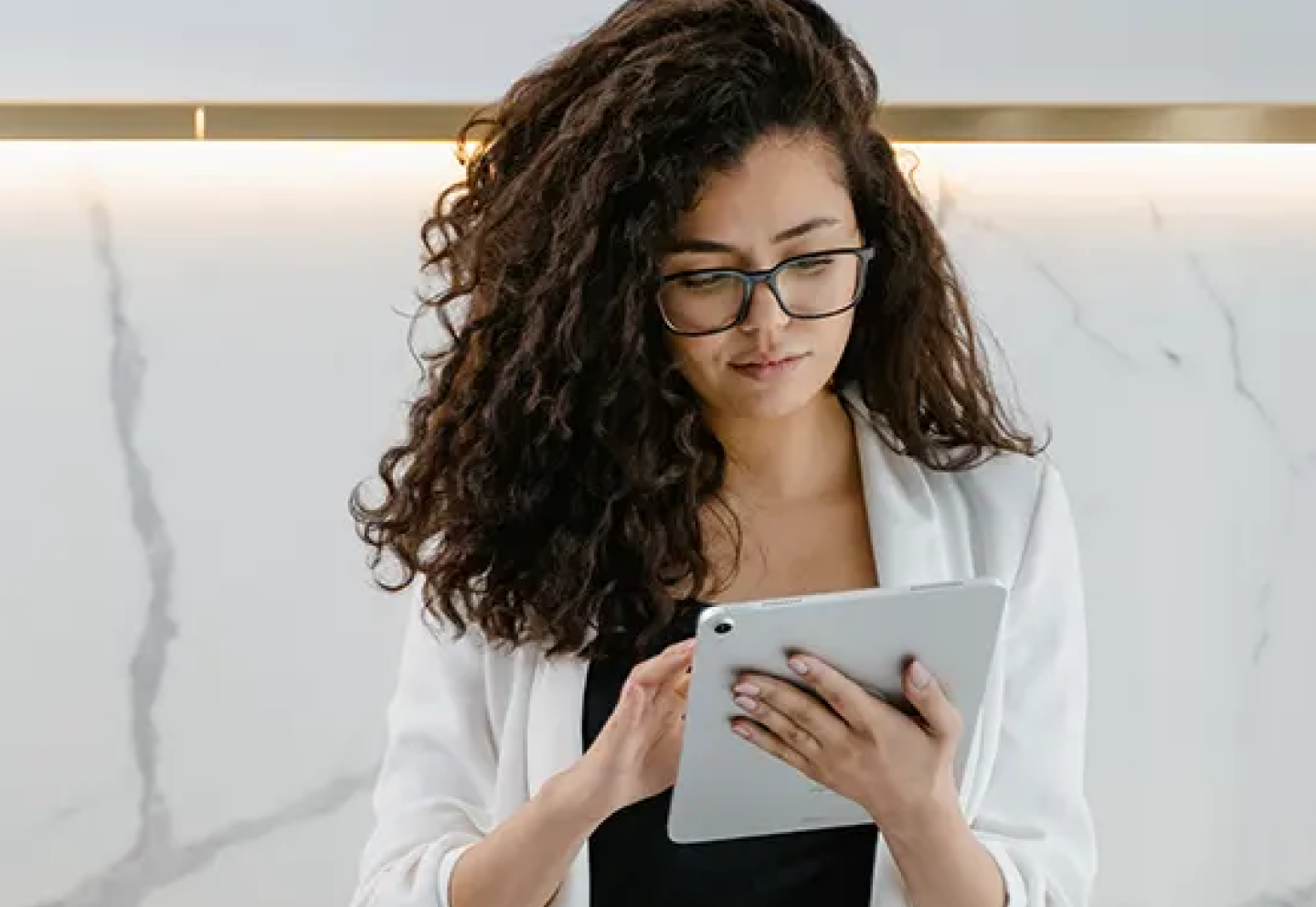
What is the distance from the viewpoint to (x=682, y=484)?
142 cm

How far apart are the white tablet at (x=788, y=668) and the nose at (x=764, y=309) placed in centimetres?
19

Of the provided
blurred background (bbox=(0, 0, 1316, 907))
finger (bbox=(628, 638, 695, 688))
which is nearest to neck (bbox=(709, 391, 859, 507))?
finger (bbox=(628, 638, 695, 688))

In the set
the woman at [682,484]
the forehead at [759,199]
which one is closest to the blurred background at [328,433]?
the woman at [682,484]

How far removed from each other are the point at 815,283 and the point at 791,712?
0.88 ft

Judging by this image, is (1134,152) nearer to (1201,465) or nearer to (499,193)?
(1201,465)

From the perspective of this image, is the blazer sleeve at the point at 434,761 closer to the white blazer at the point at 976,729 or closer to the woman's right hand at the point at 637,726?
the white blazer at the point at 976,729

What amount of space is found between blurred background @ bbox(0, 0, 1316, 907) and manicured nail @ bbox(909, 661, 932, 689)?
0.66m

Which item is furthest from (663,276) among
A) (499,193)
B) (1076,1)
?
(1076,1)

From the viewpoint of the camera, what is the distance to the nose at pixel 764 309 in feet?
4.26

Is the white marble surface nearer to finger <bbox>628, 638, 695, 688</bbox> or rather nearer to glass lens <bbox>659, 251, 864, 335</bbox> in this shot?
glass lens <bbox>659, 251, 864, 335</bbox>

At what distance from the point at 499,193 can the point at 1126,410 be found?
669 mm

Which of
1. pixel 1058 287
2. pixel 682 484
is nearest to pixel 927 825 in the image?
pixel 682 484

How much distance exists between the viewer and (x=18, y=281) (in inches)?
72.9

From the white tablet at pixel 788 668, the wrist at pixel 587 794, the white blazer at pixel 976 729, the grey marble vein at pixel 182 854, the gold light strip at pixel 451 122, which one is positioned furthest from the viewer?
the grey marble vein at pixel 182 854
